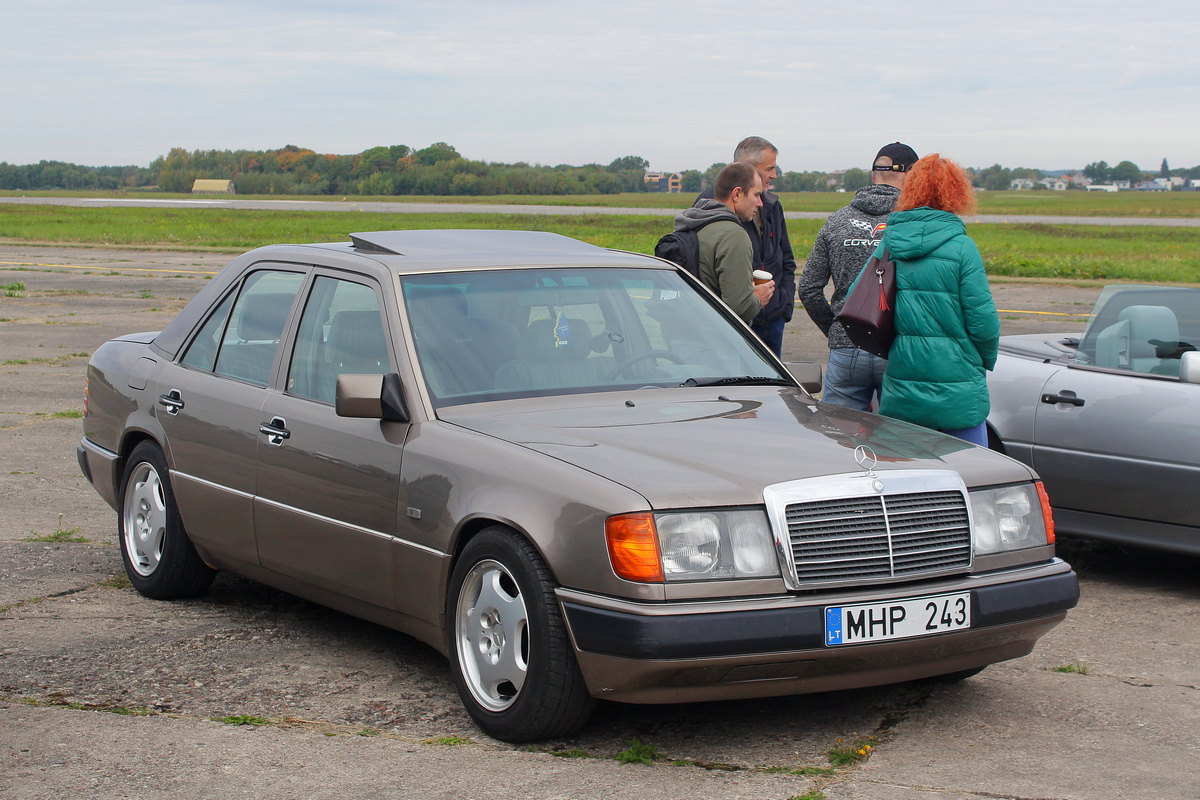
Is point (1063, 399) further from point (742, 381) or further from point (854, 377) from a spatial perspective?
point (742, 381)

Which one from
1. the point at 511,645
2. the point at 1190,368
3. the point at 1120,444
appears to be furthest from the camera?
the point at 1120,444

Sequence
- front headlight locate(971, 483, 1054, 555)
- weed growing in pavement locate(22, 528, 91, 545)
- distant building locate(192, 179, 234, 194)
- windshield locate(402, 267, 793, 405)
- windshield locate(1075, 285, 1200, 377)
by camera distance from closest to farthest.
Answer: front headlight locate(971, 483, 1054, 555)
windshield locate(402, 267, 793, 405)
windshield locate(1075, 285, 1200, 377)
weed growing in pavement locate(22, 528, 91, 545)
distant building locate(192, 179, 234, 194)

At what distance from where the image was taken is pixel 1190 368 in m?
5.88

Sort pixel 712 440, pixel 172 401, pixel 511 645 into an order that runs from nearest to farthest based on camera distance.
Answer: pixel 511 645 → pixel 712 440 → pixel 172 401

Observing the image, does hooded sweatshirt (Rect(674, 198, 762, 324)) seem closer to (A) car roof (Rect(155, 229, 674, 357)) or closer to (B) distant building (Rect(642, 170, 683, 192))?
(A) car roof (Rect(155, 229, 674, 357))

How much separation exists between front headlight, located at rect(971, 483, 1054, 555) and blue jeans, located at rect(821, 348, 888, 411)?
6.73 ft

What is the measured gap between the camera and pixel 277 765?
3684mm

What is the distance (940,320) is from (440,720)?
2665mm

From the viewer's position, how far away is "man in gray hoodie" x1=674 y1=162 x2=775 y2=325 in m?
6.89

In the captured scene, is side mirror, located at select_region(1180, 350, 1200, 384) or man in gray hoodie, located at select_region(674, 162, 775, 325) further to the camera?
man in gray hoodie, located at select_region(674, 162, 775, 325)

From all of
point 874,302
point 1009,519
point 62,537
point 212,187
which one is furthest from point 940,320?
point 212,187

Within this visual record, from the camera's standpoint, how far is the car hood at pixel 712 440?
3.68 meters

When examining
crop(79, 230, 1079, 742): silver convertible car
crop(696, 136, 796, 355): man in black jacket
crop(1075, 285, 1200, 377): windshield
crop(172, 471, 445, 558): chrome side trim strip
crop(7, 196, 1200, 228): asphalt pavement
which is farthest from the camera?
crop(7, 196, 1200, 228): asphalt pavement

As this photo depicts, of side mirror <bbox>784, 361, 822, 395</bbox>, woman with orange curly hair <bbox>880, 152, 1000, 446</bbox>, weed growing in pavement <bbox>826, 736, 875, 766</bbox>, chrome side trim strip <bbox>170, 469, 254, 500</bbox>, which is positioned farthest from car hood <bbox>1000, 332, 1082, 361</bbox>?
chrome side trim strip <bbox>170, 469, 254, 500</bbox>
